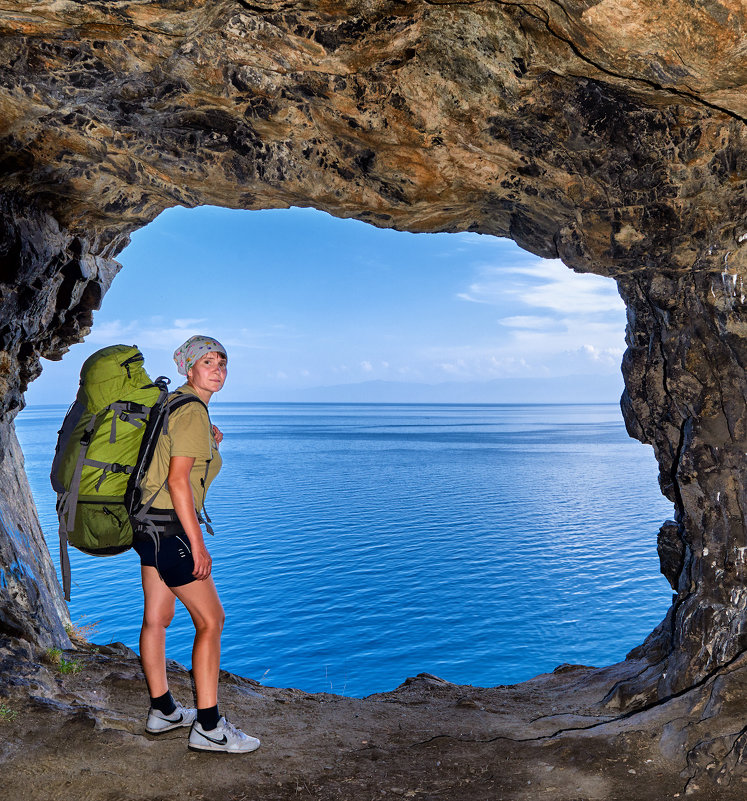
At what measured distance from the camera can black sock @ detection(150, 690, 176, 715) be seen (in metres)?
5.17

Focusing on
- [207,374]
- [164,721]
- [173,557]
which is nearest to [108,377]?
[207,374]

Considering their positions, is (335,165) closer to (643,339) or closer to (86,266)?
(86,266)

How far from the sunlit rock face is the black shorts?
4.06m

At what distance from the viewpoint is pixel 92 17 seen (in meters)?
5.10

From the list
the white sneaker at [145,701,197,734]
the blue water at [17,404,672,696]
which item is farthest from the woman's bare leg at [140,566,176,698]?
the blue water at [17,404,672,696]

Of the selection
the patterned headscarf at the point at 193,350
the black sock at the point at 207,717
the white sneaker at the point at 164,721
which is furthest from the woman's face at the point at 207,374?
the white sneaker at the point at 164,721

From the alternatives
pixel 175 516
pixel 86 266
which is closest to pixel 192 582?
pixel 175 516

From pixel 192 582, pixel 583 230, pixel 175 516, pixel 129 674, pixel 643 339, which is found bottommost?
pixel 129 674

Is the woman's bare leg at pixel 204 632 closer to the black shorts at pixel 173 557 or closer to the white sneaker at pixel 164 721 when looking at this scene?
the black shorts at pixel 173 557

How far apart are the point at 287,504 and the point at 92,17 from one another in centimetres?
3623

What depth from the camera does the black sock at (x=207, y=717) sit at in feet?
15.6

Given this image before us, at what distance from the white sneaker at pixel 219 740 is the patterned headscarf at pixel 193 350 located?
10.2 feet

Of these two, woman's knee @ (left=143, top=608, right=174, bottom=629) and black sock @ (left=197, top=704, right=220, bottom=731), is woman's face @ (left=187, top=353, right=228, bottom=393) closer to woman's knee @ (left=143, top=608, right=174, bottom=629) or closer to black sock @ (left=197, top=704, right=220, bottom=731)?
woman's knee @ (left=143, top=608, right=174, bottom=629)

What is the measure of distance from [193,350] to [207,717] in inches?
124
